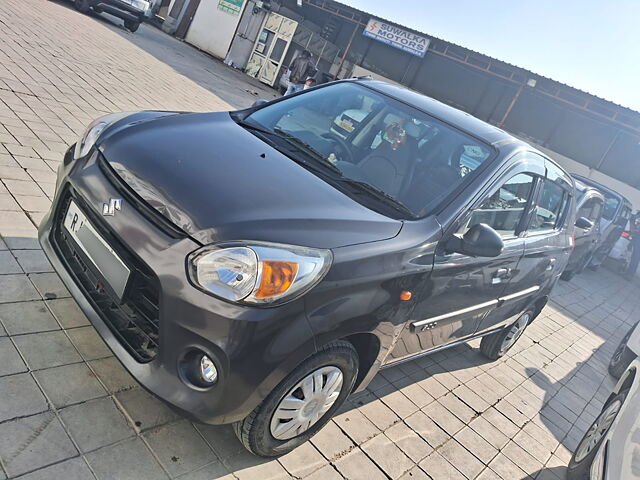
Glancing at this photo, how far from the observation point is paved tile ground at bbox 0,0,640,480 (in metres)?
2.21

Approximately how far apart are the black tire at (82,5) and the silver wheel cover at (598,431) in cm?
1711

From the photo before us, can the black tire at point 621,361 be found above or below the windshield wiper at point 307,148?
below

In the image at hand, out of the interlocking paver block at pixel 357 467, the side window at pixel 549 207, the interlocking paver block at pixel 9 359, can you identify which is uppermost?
the side window at pixel 549 207

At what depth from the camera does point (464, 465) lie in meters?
3.17

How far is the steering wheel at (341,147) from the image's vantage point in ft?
9.98

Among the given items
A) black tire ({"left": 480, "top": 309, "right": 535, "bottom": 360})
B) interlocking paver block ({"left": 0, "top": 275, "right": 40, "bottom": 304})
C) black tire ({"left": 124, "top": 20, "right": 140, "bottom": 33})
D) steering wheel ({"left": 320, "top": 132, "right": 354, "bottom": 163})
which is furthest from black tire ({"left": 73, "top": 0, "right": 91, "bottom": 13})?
black tire ({"left": 480, "top": 309, "right": 535, "bottom": 360})

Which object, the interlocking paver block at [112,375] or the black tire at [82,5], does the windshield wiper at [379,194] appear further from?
the black tire at [82,5]

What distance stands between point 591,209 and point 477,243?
713cm

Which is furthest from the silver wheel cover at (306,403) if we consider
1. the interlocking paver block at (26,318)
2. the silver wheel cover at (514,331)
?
the silver wheel cover at (514,331)

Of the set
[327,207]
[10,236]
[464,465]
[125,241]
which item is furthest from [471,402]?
[10,236]

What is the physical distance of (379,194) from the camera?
2764mm

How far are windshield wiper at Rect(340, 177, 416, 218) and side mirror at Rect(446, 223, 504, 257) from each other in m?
0.30

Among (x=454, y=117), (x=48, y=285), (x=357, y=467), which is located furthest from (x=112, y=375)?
(x=454, y=117)

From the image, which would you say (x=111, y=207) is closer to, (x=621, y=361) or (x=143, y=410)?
(x=143, y=410)
